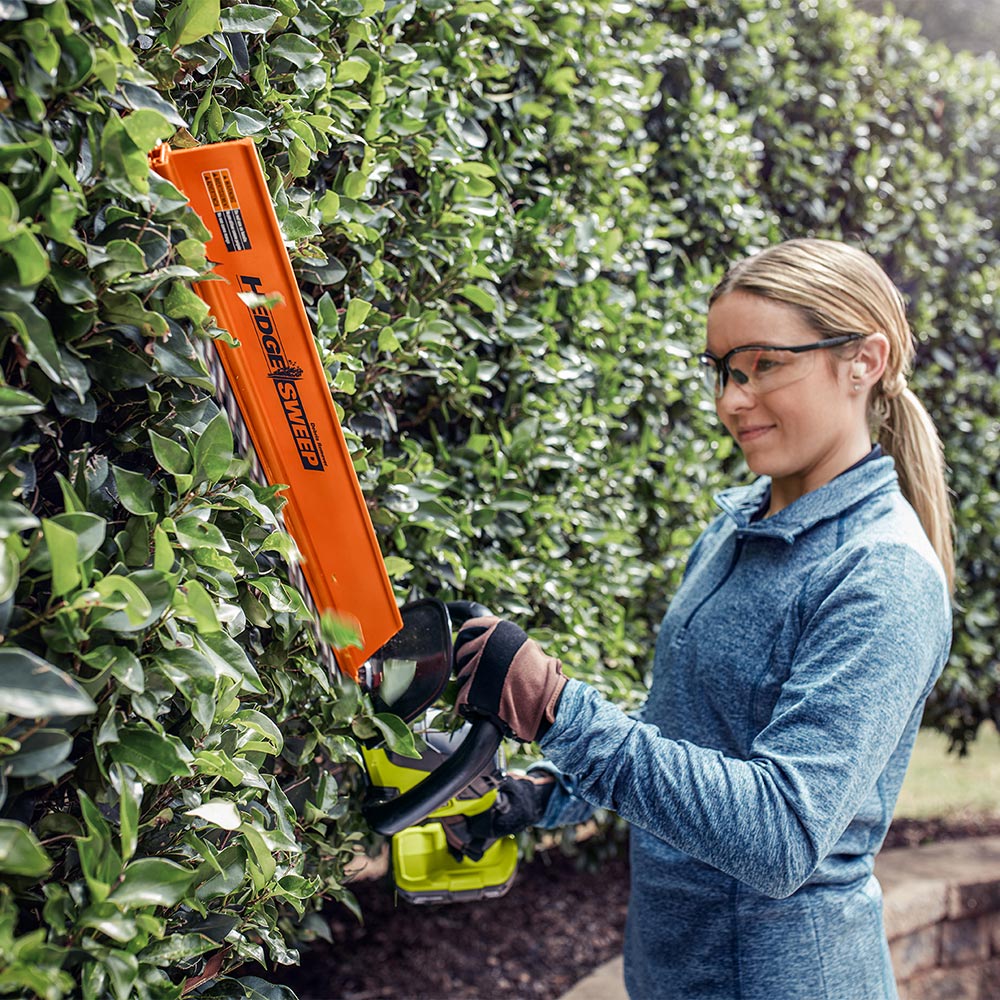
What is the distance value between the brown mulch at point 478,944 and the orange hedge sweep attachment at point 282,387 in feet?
6.27

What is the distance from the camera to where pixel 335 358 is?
5.14 ft

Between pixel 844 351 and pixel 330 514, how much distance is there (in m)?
1.06

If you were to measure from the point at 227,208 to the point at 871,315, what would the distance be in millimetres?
1261

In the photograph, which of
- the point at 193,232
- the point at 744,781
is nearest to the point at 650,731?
the point at 744,781

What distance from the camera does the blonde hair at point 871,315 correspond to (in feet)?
6.12

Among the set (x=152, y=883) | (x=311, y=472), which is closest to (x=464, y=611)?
(x=311, y=472)

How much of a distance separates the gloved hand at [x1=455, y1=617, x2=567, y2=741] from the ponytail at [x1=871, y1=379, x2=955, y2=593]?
0.97m

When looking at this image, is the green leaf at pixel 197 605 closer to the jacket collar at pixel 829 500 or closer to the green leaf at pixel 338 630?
the green leaf at pixel 338 630

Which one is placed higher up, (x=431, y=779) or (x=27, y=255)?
(x=27, y=255)

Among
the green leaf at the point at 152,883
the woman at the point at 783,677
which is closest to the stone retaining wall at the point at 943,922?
the woman at the point at 783,677

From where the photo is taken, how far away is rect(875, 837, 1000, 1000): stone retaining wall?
3.46 metres

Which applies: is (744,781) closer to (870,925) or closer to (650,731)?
(650,731)

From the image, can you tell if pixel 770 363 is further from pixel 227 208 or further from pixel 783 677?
pixel 227 208

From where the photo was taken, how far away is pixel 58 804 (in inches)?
43.4
